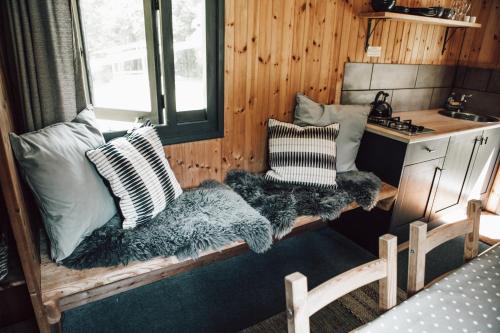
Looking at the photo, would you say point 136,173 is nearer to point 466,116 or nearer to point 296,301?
point 296,301

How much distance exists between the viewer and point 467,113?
10.3ft

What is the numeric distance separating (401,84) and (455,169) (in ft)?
2.79

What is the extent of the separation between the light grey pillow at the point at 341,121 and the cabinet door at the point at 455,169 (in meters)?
0.72

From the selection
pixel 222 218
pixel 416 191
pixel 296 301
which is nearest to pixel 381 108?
pixel 416 191

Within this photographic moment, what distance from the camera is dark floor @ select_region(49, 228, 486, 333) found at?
178cm

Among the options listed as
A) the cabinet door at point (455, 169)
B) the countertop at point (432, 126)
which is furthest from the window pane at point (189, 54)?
the cabinet door at point (455, 169)

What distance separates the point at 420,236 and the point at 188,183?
4.79ft

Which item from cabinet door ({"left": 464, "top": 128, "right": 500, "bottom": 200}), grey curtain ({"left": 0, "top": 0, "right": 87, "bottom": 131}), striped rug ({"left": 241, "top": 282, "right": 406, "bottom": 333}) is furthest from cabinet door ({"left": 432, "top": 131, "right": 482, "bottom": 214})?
grey curtain ({"left": 0, "top": 0, "right": 87, "bottom": 131})

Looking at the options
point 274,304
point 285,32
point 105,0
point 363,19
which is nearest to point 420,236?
point 274,304

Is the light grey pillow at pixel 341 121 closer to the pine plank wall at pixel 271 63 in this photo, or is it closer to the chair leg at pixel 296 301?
the pine plank wall at pixel 271 63

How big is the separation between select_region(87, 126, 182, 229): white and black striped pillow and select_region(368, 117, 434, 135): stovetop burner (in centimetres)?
159

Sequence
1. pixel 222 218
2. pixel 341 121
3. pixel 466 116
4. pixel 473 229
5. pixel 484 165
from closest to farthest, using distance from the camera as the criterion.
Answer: pixel 473 229 < pixel 222 218 < pixel 341 121 < pixel 484 165 < pixel 466 116

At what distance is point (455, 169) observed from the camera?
2.60m

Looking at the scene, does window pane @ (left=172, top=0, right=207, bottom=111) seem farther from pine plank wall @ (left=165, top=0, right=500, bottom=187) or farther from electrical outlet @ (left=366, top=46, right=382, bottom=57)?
electrical outlet @ (left=366, top=46, right=382, bottom=57)
